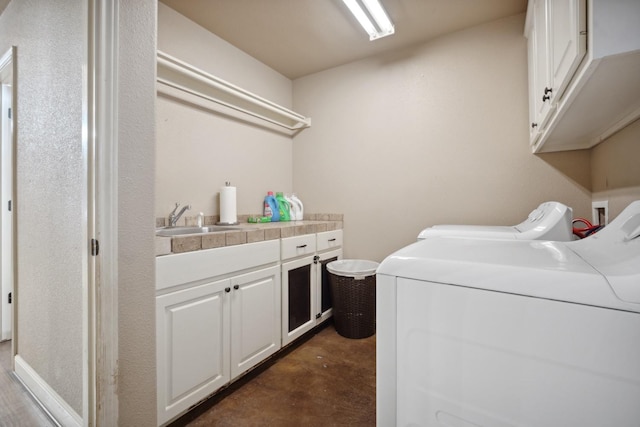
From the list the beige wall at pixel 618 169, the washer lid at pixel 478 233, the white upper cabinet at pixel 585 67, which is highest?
the white upper cabinet at pixel 585 67

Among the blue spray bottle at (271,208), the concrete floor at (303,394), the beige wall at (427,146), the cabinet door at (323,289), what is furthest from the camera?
the blue spray bottle at (271,208)

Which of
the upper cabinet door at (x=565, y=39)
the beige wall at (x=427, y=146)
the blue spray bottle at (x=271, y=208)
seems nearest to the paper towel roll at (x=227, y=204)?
the blue spray bottle at (x=271, y=208)

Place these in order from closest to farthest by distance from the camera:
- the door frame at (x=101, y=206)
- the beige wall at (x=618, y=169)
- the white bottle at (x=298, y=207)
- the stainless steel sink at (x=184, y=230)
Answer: the door frame at (x=101, y=206) < the beige wall at (x=618, y=169) < the stainless steel sink at (x=184, y=230) < the white bottle at (x=298, y=207)

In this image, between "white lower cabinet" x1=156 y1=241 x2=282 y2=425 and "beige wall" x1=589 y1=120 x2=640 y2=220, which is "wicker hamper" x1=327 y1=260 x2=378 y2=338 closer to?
"white lower cabinet" x1=156 y1=241 x2=282 y2=425

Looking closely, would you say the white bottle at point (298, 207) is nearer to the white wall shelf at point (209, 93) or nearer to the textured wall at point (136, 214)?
the white wall shelf at point (209, 93)

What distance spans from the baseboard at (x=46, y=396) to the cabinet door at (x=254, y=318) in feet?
2.30

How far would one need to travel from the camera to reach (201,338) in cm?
138

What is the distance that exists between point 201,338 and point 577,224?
2415 millimetres

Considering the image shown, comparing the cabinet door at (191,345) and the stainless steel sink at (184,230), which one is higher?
the stainless steel sink at (184,230)

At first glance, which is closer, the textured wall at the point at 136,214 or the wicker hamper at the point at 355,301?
the textured wall at the point at 136,214

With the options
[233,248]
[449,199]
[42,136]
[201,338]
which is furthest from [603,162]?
[42,136]

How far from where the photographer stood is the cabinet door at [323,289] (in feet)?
7.48

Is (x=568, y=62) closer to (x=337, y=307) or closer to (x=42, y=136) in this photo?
(x=337, y=307)

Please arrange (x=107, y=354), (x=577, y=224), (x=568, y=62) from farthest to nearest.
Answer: (x=577, y=224)
(x=107, y=354)
(x=568, y=62)
